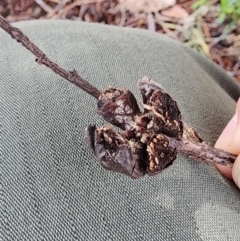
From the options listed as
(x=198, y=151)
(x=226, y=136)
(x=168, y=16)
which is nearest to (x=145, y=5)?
(x=168, y=16)

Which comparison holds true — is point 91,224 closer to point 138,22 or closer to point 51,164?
point 51,164

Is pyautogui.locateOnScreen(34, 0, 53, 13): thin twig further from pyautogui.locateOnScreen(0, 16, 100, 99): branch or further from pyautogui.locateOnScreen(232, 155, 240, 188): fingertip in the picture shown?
pyautogui.locateOnScreen(0, 16, 100, 99): branch

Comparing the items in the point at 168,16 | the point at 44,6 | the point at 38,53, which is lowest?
the point at 168,16

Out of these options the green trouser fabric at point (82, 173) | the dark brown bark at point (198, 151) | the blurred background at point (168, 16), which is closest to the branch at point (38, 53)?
the dark brown bark at point (198, 151)

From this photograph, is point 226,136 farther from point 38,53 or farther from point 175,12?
point 175,12

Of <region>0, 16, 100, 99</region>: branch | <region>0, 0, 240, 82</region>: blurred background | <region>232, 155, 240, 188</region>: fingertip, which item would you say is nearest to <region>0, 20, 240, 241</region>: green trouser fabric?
<region>232, 155, 240, 188</region>: fingertip

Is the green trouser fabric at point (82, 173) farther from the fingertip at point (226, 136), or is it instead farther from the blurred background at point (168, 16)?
the blurred background at point (168, 16)

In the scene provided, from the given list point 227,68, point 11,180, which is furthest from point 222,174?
point 227,68
